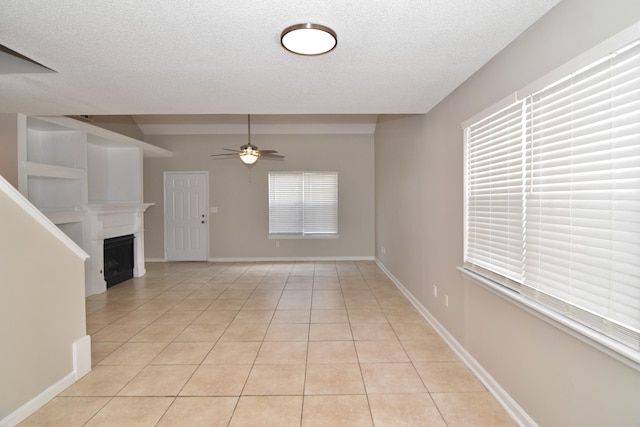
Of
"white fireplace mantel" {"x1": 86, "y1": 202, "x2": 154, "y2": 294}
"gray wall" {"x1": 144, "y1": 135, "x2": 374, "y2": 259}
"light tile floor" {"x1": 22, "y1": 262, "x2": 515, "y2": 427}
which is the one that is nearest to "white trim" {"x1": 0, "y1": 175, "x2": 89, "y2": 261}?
"light tile floor" {"x1": 22, "y1": 262, "x2": 515, "y2": 427}

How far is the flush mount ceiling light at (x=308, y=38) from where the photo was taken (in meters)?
1.78

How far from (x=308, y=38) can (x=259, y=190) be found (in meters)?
5.65

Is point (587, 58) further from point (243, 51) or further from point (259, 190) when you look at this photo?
point (259, 190)

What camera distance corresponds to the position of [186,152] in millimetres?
7273

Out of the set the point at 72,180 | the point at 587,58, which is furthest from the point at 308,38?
the point at 72,180

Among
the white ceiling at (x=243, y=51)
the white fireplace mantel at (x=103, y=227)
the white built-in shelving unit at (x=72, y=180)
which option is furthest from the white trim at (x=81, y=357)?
the white fireplace mantel at (x=103, y=227)

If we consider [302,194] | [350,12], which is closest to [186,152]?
[302,194]

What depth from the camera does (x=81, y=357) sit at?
2.52m

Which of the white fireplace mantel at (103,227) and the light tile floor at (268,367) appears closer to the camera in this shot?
the light tile floor at (268,367)

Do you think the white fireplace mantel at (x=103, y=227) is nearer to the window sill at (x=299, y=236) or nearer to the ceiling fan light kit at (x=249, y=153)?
the ceiling fan light kit at (x=249, y=153)

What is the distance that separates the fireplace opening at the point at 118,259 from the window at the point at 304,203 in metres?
2.85

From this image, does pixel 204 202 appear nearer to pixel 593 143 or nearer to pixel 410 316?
pixel 410 316

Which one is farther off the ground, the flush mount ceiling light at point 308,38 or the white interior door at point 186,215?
the flush mount ceiling light at point 308,38

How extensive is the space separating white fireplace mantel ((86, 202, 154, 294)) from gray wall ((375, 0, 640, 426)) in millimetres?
4686
